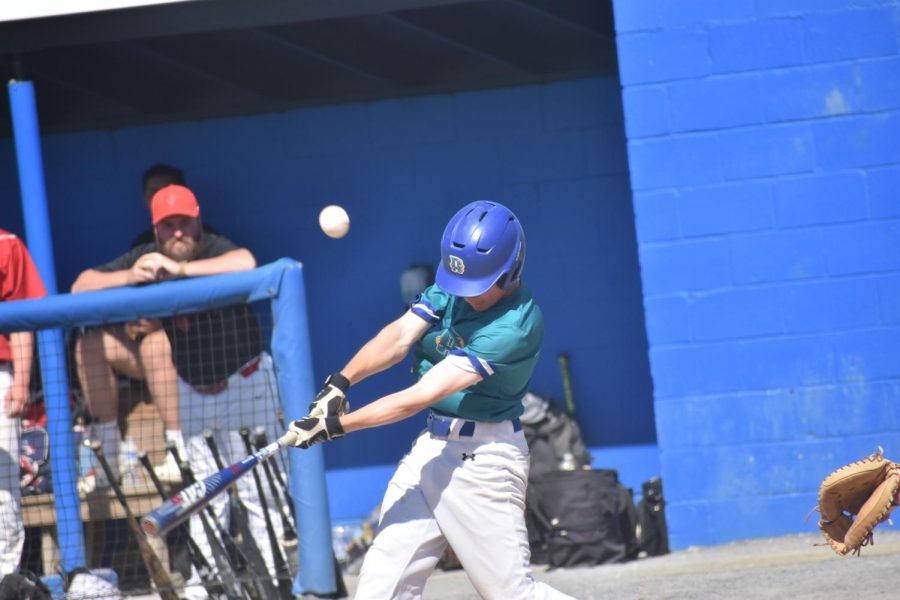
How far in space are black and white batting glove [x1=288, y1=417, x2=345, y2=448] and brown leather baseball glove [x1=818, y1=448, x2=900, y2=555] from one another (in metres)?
1.66

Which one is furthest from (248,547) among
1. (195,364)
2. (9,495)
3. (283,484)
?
(9,495)

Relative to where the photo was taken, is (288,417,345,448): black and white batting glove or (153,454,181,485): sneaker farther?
(153,454,181,485): sneaker

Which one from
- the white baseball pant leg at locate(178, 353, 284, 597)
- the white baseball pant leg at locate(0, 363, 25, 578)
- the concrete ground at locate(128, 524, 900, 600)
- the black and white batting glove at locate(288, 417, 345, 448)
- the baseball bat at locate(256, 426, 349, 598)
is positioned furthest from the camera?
the white baseball pant leg at locate(178, 353, 284, 597)

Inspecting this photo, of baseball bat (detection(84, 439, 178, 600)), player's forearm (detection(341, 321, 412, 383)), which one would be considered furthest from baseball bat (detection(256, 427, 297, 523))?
player's forearm (detection(341, 321, 412, 383))

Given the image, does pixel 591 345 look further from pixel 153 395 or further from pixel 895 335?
pixel 153 395

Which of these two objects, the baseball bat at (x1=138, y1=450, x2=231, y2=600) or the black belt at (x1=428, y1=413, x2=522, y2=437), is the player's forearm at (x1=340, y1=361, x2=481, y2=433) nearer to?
the black belt at (x1=428, y1=413, x2=522, y2=437)

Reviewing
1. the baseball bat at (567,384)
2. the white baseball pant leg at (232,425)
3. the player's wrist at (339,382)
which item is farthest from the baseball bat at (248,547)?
the baseball bat at (567,384)

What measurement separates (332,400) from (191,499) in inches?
21.6

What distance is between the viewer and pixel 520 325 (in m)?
4.35

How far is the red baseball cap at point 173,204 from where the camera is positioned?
6285mm

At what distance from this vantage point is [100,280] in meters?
6.35

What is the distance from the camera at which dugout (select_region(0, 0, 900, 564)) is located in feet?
21.0

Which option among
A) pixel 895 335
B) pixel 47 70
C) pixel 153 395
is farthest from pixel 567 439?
pixel 47 70

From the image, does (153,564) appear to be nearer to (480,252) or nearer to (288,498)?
(288,498)
